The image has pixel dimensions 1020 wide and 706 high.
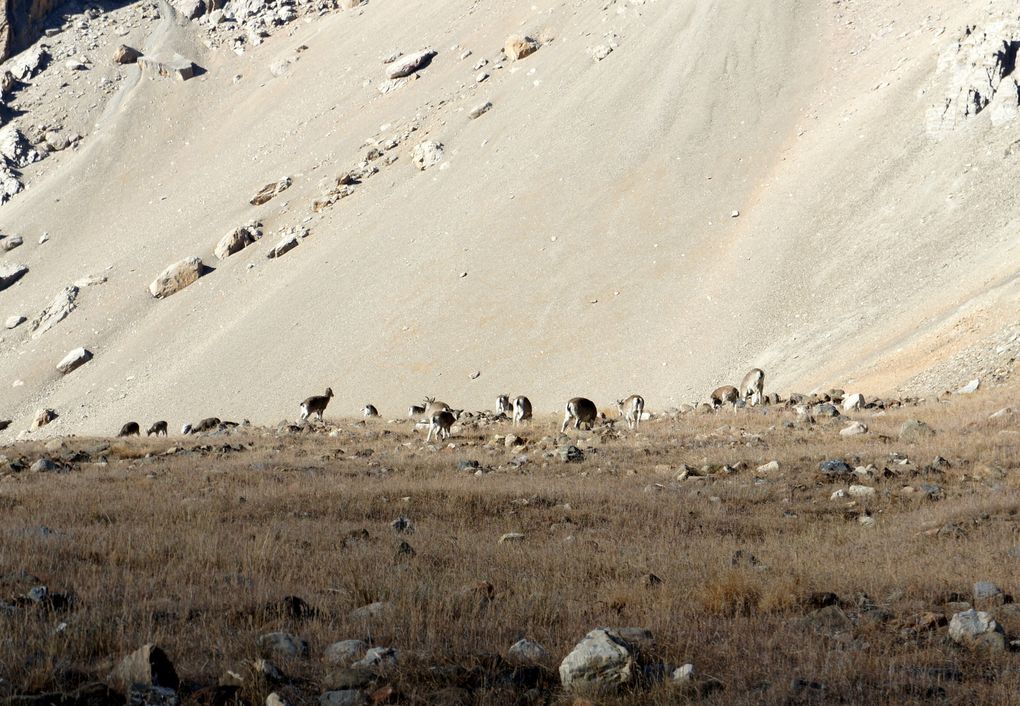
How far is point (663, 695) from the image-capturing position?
5211 mm

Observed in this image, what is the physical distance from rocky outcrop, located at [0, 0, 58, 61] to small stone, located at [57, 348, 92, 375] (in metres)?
72.2

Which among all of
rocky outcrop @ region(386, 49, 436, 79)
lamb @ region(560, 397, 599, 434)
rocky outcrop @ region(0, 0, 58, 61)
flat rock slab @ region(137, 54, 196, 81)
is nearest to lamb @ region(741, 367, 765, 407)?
lamb @ region(560, 397, 599, 434)

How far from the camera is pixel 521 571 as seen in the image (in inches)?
328

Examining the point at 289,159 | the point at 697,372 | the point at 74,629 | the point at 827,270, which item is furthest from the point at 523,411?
the point at 289,159

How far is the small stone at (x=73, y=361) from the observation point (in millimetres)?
61719

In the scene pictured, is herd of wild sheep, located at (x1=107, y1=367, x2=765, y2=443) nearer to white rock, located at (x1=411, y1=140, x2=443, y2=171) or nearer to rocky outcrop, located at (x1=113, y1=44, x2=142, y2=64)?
white rock, located at (x1=411, y1=140, x2=443, y2=171)

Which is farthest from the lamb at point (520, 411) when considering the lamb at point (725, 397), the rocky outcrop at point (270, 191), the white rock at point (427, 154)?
the rocky outcrop at point (270, 191)

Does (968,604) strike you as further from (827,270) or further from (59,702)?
(827,270)

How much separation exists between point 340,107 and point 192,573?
83.6 meters

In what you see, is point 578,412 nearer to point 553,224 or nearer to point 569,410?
point 569,410

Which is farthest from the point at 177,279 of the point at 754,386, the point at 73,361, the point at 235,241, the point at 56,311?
the point at 754,386

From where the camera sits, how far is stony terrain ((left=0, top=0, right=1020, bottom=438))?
139ft

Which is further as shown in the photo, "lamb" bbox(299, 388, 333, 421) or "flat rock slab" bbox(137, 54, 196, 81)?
"flat rock slab" bbox(137, 54, 196, 81)

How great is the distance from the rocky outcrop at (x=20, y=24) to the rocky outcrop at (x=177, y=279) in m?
68.8
